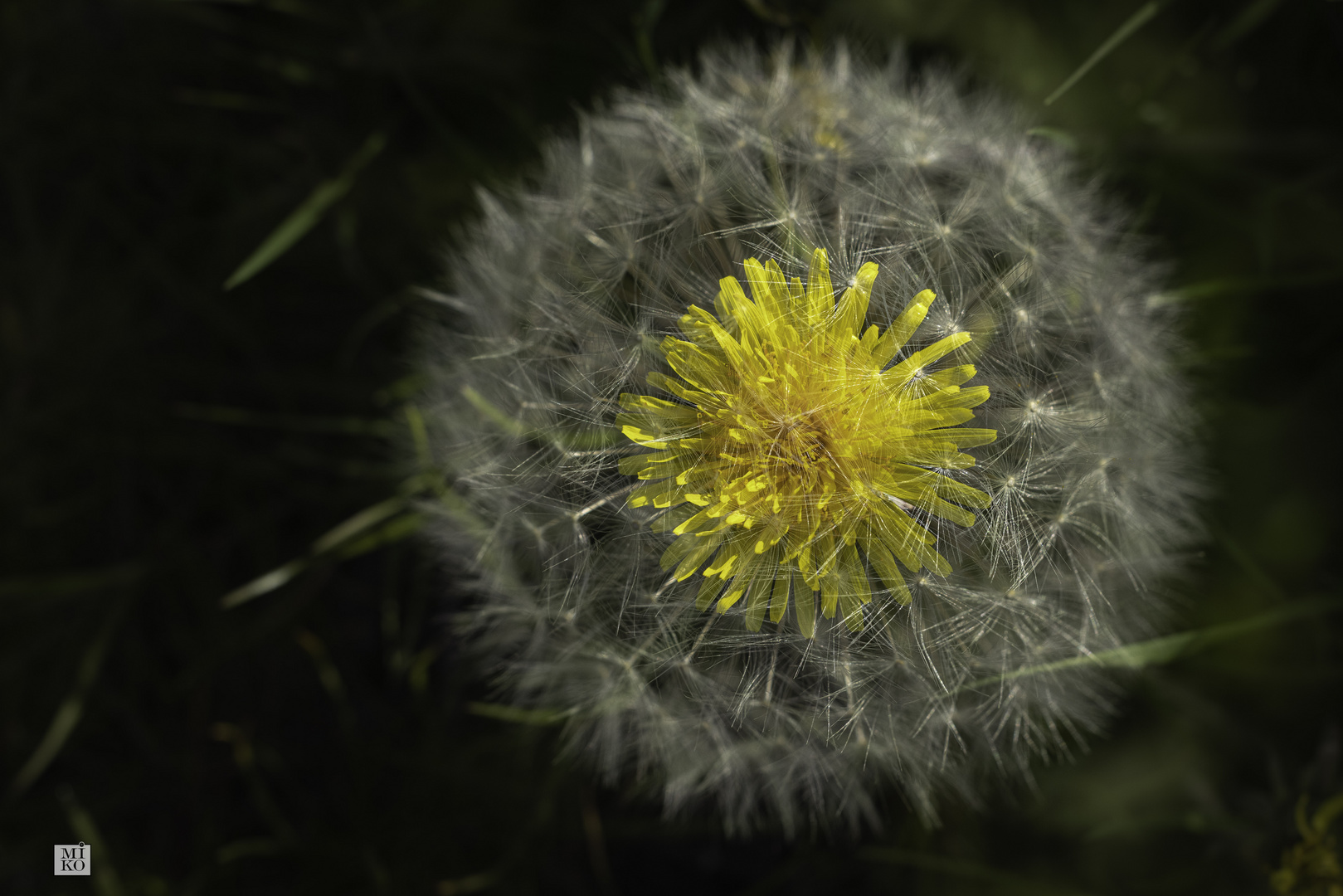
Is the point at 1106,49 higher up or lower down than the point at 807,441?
higher up

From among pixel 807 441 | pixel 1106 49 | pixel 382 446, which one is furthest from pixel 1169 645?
pixel 382 446

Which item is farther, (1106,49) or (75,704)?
(75,704)

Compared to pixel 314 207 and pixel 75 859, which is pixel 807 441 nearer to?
pixel 314 207

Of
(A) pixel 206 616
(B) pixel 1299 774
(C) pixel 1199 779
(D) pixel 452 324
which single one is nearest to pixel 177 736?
(A) pixel 206 616

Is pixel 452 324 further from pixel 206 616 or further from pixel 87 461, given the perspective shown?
pixel 87 461

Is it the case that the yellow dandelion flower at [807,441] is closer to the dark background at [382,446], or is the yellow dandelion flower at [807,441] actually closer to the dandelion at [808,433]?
the dandelion at [808,433]
